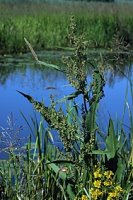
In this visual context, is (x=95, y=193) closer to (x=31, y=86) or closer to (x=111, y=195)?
(x=111, y=195)

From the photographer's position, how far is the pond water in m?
6.86

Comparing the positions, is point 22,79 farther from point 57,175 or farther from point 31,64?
point 57,175

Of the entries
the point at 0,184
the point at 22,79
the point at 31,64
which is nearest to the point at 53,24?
the point at 31,64

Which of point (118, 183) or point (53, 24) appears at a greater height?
point (53, 24)

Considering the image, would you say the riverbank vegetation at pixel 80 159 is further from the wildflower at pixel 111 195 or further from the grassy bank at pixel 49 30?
the grassy bank at pixel 49 30

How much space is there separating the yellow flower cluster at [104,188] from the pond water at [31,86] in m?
2.96

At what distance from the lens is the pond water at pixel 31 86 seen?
22.5 ft

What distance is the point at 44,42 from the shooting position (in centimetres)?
1227

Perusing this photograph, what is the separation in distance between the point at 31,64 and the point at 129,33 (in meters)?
2.32

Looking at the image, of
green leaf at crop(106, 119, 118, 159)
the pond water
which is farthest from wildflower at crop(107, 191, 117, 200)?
the pond water

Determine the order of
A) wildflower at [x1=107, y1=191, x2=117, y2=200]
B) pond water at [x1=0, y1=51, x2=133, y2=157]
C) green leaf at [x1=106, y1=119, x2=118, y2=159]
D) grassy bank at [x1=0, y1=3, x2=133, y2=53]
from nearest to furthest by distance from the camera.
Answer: wildflower at [x1=107, y1=191, x2=117, y2=200]
green leaf at [x1=106, y1=119, x2=118, y2=159]
pond water at [x1=0, y1=51, x2=133, y2=157]
grassy bank at [x1=0, y1=3, x2=133, y2=53]

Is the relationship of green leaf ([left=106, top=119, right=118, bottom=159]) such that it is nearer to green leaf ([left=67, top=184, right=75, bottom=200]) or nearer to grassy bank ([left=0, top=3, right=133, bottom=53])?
green leaf ([left=67, top=184, right=75, bottom=200])

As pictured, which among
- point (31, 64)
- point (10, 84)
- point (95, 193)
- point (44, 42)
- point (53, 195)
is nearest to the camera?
point (95, 193)

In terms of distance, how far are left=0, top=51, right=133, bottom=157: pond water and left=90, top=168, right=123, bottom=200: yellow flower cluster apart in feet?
9.70
